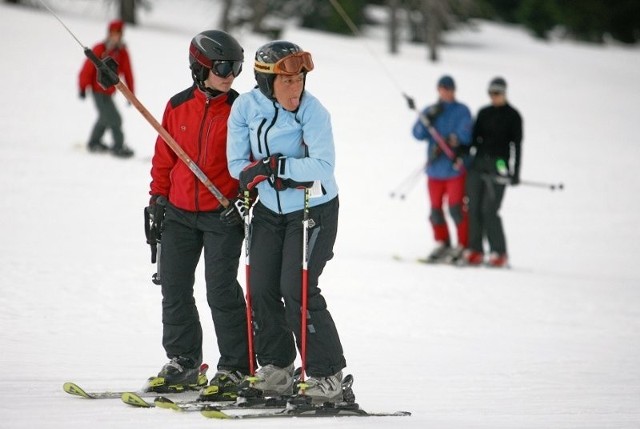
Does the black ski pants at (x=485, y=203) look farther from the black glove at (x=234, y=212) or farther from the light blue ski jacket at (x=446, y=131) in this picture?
the black glove at (x=234, y=212)

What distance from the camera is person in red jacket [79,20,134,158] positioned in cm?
1423

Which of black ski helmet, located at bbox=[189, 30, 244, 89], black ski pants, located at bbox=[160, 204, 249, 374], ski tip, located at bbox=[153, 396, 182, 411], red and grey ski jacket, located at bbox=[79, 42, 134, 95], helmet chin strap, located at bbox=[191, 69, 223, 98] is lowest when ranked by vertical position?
ski tip, located at bbox=[153, 396, 182, 411]

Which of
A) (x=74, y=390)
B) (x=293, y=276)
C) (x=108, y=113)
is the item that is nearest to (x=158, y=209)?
(x=293, y=276)

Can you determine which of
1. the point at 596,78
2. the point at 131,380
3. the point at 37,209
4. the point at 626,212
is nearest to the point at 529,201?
the point at 626,212

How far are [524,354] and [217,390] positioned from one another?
3238 millimetres

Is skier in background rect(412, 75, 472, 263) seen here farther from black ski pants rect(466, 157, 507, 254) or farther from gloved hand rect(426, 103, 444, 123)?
black ski pants rect(466, 157, 507, 254)

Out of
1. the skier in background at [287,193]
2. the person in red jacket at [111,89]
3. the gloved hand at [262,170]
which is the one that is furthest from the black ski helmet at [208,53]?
the person in red jacket at [111,89]

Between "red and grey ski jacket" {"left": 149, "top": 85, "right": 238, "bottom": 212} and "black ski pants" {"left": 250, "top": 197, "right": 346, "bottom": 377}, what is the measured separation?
294 mm

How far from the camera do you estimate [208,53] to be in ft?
18.7

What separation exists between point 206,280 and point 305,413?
983mm

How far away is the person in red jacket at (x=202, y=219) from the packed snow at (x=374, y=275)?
20.5 inches

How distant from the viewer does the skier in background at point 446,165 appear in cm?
1199

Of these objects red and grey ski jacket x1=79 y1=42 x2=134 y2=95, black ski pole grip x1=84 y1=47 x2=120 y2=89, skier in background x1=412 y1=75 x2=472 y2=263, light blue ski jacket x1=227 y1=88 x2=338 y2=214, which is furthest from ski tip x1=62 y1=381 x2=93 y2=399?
red and grey ski jacket x1=79 y1=42 x2=134 y2=95

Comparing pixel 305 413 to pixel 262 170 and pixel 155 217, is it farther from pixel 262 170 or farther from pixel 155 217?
pixel 155 217
